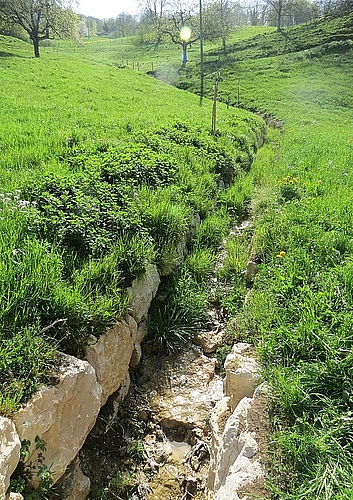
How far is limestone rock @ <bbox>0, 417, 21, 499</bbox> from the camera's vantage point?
234 cm

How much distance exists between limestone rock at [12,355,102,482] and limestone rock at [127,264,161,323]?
4.23 feet

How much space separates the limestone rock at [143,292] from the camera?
4696 millimetres

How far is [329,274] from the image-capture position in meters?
4.42

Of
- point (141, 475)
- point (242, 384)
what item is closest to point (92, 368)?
point (141, 475)

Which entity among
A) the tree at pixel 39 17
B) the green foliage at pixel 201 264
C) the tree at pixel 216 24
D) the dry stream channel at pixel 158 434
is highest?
the tree at pixel 216 24

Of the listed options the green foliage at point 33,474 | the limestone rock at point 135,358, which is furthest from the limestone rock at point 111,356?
the green foliage at point 33,474

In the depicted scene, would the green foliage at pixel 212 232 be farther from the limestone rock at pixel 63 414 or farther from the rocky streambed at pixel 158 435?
the limestone rock at pixel 63 414

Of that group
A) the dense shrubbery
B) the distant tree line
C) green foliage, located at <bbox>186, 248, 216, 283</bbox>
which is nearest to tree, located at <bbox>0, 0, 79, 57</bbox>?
the distant tree line

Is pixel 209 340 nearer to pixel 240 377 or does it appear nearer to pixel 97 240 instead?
pixel 240 377

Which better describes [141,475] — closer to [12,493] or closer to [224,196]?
[12,493]

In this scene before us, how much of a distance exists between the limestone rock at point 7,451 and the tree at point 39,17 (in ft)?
110

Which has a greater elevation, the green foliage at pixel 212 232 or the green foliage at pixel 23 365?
the green foliage at pixel 23 365

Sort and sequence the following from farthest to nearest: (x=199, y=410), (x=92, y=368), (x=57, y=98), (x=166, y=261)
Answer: (x=57, y=98) < (x=166, y=261) < (x=199, y=410) < (x=92, y=368)

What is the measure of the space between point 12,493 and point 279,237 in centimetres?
486
